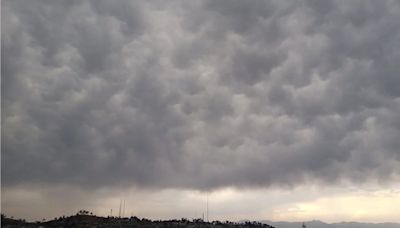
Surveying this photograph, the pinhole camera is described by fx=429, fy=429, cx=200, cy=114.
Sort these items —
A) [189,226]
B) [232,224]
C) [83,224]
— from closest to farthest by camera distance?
[83,224] < [189,226] < [232,224]

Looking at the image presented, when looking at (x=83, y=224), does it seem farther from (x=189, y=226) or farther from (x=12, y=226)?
(x=189, y=226)

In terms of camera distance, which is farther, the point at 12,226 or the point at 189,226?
the point at 189,226

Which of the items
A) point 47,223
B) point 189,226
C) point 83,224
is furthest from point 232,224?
point 47,223

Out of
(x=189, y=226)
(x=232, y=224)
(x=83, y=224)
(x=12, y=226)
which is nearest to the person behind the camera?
(x=12, y=226)

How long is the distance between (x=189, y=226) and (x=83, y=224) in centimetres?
1920

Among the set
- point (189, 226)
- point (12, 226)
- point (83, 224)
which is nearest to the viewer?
point (12, 226)

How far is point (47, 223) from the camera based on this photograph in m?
75.9

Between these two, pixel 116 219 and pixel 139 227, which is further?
pixel 116 219

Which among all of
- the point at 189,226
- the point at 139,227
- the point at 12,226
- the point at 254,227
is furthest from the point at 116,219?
the point at 254,227

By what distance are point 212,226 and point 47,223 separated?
100ft

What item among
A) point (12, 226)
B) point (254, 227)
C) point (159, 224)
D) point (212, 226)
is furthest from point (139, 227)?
point (254, 227)

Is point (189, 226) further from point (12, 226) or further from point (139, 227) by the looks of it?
point (12, 226)

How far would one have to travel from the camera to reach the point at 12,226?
66312 millimetres

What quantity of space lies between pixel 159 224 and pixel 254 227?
21.5 m
